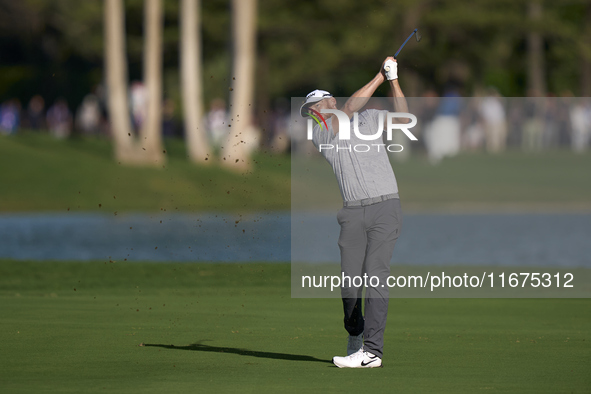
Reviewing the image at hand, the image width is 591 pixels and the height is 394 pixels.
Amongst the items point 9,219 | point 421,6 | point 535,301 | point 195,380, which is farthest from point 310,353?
point 421,6

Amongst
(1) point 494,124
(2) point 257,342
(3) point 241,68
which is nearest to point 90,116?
(3) point 241,68

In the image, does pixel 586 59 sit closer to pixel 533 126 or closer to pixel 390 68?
pixel 533 126

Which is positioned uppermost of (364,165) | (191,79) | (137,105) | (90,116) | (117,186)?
(90,116)

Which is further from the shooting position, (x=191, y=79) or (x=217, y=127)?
(x=217, y=127)

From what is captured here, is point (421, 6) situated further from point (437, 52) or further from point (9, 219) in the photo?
point (9, 219)

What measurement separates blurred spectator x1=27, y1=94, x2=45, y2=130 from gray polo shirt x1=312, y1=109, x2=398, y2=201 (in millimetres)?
54078

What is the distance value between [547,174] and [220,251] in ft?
56.4

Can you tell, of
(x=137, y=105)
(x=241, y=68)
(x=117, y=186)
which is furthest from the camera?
(x=137, y=105)

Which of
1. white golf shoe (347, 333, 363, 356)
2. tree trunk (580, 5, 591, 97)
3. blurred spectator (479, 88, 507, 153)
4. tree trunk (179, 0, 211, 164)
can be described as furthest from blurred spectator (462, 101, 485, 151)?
white golf shoe (347, 333, 363, 356)

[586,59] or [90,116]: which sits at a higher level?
[586,59]

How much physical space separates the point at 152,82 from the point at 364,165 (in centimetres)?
3134

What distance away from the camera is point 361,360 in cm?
873

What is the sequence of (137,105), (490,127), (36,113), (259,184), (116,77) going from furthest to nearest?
1. (36,113)
2. (137,105)
3. (116,77)
4. (490,127)
5. (259,184)

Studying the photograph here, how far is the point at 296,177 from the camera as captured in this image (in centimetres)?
3738
